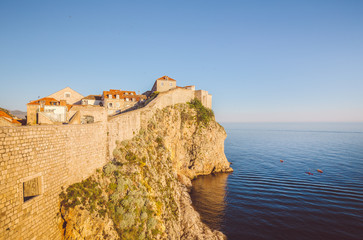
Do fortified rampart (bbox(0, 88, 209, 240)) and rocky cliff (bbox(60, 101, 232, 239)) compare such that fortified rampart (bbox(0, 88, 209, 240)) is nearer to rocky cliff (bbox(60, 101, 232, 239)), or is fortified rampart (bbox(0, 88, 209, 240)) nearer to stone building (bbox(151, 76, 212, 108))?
rocky cliff (bbox(60, 101, 232, 239))

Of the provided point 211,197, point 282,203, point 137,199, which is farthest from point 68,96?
point 282,203

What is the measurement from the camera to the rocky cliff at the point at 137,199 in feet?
39.3

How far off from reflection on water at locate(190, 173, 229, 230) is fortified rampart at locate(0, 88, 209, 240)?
1943 cm

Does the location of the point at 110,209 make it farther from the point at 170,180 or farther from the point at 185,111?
the point at 185,111

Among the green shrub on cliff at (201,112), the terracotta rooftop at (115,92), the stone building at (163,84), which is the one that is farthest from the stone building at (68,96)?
the green shrub on cliff at (201,112)

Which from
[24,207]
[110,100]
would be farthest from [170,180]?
[110,100]

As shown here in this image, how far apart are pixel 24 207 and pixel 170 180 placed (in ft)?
61.1

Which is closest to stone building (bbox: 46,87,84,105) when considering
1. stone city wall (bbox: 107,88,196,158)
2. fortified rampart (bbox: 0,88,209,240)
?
stone city wall (bbox: 107,88,196,158)

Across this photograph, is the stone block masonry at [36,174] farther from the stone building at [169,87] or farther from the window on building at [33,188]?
the stone building at [169,87]

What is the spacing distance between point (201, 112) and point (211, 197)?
22.6 metres

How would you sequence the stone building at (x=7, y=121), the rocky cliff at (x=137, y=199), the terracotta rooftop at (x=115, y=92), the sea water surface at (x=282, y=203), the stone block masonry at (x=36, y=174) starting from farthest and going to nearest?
the terracotta rooftop at (x=115, y=92) < the sea water surface at (x=282, y=203) < the stone building at (x=7, y=121) < the rocky cliff at (x=137, y=199) < the stone block masonry at (x=36, y=174)

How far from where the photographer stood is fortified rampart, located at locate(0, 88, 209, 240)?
801cm

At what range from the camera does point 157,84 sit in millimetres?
47875

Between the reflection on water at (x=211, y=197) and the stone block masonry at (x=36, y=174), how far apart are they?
67.0 feet
